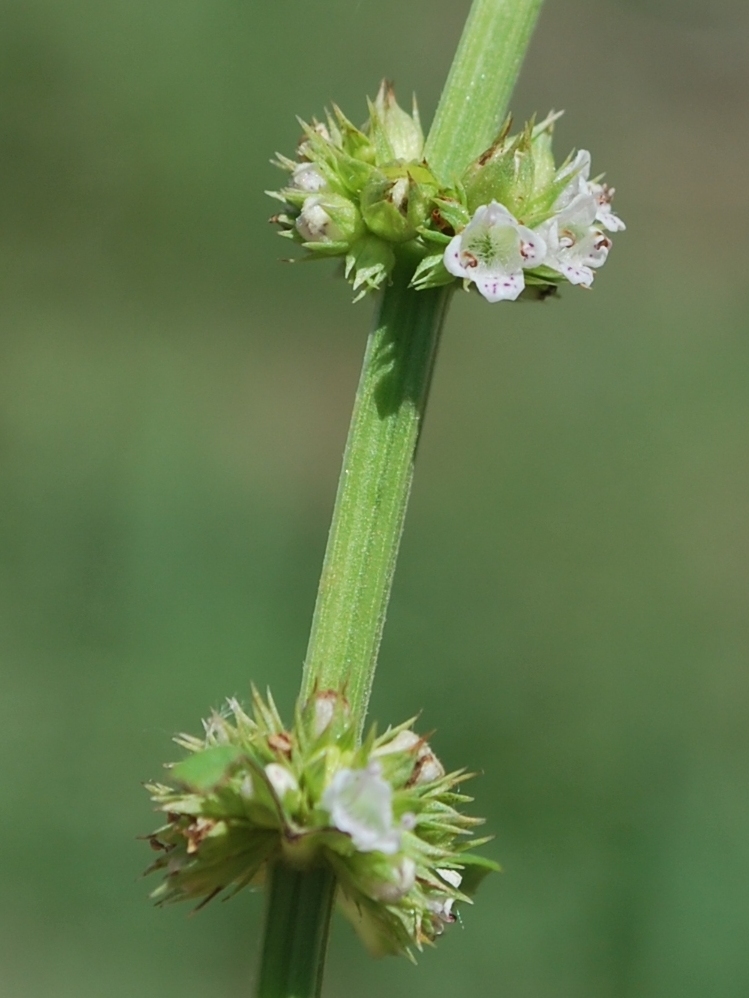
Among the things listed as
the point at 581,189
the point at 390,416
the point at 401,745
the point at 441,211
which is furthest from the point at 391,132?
the point at 401,745

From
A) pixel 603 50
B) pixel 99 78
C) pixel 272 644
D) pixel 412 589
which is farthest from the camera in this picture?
pixel 603 50

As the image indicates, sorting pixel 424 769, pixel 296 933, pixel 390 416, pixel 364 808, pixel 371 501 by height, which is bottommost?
pixel 296 933

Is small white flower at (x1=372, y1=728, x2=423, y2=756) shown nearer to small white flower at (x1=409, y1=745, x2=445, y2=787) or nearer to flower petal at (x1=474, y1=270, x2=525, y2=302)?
small white flower at (x1=409, y1=745, x2=445, y2=787)

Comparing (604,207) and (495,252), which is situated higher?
(604,207)

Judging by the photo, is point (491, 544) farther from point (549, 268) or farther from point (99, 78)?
point (549, 268)

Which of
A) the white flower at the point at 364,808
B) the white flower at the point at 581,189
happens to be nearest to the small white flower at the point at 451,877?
the white flower at the point at 364,808

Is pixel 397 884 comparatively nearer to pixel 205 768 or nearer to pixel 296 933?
pixel 296 933

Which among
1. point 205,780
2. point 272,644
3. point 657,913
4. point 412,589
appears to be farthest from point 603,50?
point 205,780
